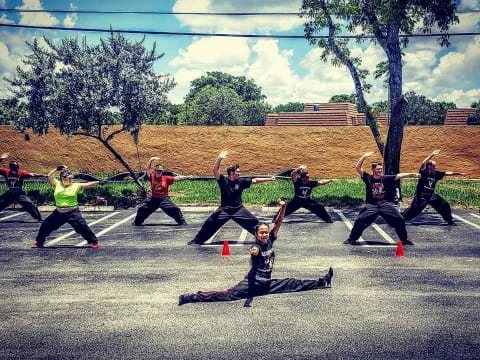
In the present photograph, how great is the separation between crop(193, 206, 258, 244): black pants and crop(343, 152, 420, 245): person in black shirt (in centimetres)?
224

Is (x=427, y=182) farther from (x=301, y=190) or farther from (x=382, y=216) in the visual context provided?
Result: (x=301, y=190)

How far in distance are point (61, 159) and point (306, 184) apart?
1802 centimetres

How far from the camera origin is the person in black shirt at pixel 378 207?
10.5m

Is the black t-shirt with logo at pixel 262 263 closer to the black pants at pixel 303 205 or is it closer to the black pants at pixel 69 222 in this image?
the black pants at pixel 69 222

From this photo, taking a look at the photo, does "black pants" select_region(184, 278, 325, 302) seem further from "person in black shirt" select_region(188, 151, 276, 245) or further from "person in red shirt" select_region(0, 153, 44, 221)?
"person in red shirt" select_region(0, 153, 44, 221)

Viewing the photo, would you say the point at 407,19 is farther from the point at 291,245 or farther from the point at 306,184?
the point at 291,245

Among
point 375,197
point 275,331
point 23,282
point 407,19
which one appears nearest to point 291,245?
point 375,197

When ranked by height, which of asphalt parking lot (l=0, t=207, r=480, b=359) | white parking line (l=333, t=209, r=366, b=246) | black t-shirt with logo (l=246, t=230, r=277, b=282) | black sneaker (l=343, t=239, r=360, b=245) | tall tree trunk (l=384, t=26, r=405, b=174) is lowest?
asphalt parking lot (l=0, t=207, r=480, b=359)

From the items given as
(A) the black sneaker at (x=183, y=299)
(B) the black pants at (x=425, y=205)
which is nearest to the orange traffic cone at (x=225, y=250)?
(A) the black sneaker at (x=183, y=299)

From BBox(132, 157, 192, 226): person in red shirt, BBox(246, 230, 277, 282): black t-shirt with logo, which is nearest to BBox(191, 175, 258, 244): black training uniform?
BBox(132, 157, 192, 226): person in red shirt

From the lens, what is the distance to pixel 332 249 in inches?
403

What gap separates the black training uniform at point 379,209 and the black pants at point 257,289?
3.34 metres

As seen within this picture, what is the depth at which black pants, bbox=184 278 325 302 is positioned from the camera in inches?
274

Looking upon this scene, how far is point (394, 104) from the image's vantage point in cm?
1678
